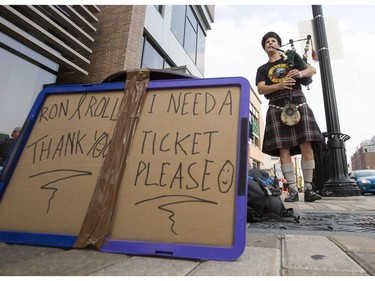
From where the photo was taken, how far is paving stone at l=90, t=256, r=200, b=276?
30.5 inches

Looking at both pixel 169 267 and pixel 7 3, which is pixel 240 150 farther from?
pixel 7 3

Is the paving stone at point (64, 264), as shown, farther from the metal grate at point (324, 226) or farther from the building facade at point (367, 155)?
the building facade at point (367, 155)

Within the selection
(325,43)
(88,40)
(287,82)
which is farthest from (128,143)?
(88,40)

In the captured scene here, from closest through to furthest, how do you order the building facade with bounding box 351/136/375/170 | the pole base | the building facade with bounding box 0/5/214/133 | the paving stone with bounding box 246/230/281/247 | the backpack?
the paving stone with bounding box 246/230/281/247 → the backpack → the pole base → the building facade with bounding box 0/5/214/133 → the building facade with bounding box 351/136/375/170

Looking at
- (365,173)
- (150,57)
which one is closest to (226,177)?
(150,57)

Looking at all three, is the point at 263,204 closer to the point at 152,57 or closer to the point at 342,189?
the point at 342,189

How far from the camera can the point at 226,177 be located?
105 centimetres

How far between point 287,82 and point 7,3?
5.44 meters

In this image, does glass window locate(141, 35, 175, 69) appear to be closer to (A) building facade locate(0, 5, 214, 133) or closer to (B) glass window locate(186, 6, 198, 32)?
(A) building facade locate(0, 5, 214, 133)

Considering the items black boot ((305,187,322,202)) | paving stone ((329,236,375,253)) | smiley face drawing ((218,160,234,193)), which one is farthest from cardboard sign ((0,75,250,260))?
black boot ((305,187,322,202))

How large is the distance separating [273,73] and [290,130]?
0.73 m

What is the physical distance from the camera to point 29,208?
116 centimetres

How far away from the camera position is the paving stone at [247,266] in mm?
786

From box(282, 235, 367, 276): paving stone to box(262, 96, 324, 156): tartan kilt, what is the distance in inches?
72.8
